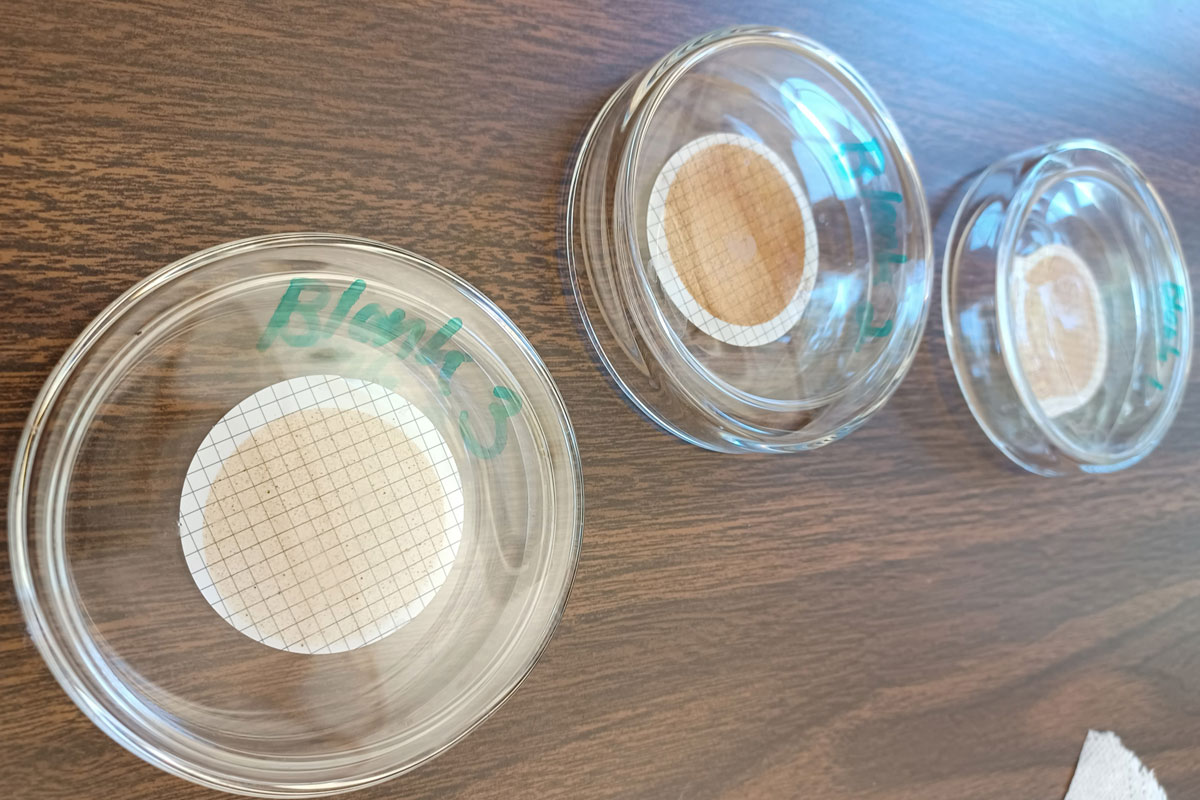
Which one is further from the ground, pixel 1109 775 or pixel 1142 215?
pixel 1142 215

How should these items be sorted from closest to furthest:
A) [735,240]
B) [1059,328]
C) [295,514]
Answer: [295,514], [735,240], [1059,328]

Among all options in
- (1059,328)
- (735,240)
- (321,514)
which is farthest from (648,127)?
(1059,328)

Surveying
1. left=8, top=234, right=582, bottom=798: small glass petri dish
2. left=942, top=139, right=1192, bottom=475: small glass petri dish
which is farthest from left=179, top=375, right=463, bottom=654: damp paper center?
left=942, top=139, right=1192, bottom=475: small glass petri dish

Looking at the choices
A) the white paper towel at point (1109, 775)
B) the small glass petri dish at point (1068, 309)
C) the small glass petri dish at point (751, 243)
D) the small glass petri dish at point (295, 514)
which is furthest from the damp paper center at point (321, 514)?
the white paper towel at point (1109, 775)

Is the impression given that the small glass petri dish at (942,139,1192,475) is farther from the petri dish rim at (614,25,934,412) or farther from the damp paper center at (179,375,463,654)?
the damp paper center at (179,375,463,654)

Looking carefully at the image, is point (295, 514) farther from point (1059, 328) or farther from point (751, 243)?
point (1059, 328)

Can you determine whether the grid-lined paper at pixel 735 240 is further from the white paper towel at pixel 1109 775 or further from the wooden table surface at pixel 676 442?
the white paper towel at pixel 1109 775

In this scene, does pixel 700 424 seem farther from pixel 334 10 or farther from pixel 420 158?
→ pixel 334 10
